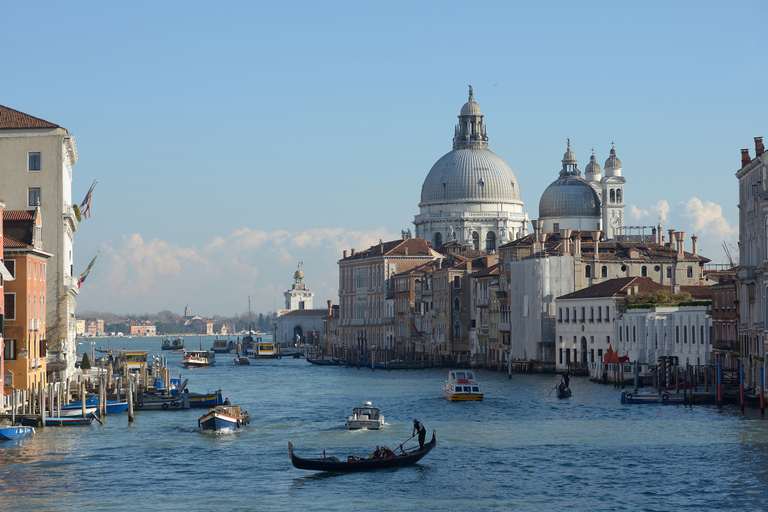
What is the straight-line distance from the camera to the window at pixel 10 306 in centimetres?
4094

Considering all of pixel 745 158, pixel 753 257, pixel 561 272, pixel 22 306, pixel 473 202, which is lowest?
pixel 22 306

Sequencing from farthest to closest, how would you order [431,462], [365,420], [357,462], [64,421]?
[365,420], [64,421], [431,462], [357,462]

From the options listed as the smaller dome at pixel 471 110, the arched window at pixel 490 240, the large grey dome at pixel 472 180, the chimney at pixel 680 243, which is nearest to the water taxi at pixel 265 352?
the large grey dome at pixel 472 180

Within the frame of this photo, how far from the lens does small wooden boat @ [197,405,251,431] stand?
3969 centimetres

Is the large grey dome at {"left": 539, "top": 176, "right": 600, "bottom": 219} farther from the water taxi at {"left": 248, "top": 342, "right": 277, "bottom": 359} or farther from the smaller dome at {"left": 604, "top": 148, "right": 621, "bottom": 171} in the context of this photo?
the water taxi at {"left": 248, "top": 342, "right": 277, "bottom": 359}

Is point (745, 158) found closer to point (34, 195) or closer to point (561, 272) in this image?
point (34, 195)

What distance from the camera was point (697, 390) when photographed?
49.0 metres

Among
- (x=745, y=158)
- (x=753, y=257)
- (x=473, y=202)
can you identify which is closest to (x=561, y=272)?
(x=745, y=158)

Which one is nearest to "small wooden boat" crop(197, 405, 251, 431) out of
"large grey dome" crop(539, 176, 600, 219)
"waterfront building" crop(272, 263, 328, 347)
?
"large grey dome" crop(539, 176, 600, 219)

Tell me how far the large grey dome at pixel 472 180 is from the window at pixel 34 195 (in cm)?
8038

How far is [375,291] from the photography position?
4510 inches

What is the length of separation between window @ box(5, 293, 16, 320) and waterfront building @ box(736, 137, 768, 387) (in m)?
23.2

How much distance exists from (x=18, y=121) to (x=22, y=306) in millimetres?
9880

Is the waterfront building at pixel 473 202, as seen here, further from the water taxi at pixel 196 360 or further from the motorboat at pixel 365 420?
the motorboat at pixel 365 420
